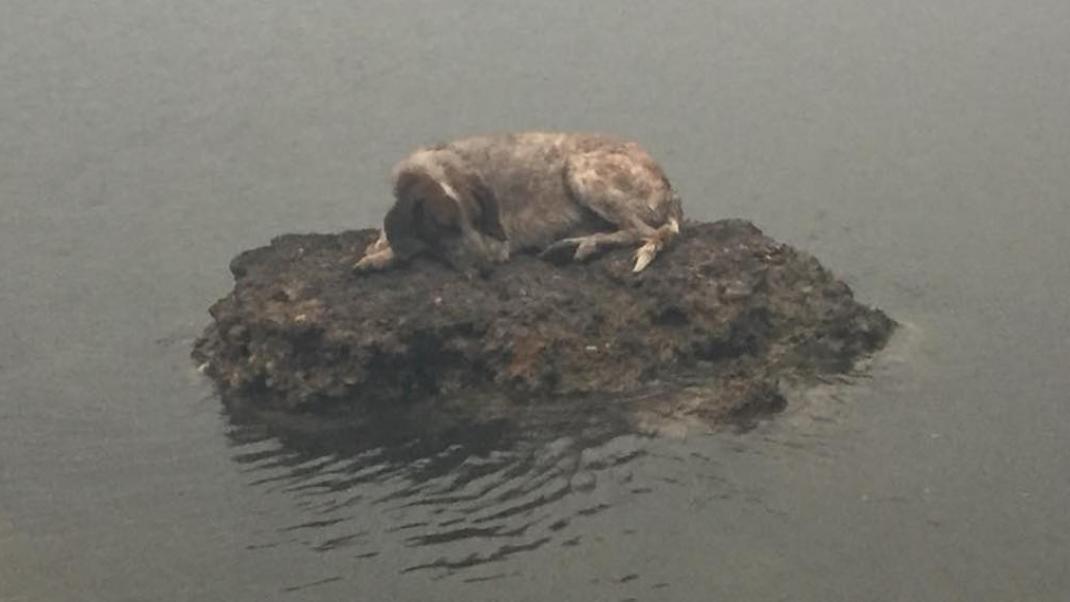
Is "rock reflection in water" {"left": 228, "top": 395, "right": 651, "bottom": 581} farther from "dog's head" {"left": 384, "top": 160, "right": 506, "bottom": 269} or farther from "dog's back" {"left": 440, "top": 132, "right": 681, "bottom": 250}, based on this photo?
"dog's back" {"left": 440, "top": 132, "right": 681, "bottom": 250}

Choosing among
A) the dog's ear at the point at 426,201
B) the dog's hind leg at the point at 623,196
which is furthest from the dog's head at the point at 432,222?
the dog's hind leg at the point at 623,196

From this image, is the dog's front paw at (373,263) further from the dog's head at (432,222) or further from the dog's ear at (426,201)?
the dog's ear at (426,201)

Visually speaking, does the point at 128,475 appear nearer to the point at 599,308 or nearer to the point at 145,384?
the point at 145,384

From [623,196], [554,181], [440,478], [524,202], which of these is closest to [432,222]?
[524,202]

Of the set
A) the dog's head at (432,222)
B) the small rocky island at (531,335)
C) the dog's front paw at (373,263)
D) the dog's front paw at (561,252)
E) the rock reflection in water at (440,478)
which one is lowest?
the rock reflection in water at (440,478)

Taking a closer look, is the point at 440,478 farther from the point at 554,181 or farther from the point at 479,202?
the point at 554,181

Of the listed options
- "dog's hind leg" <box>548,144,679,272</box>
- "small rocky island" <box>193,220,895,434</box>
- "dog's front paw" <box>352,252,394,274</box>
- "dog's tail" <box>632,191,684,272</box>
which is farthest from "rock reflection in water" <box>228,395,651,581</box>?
"dog's hind leg" <box>548,144,679,272</box>

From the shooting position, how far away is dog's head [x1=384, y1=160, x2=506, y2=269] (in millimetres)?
13133

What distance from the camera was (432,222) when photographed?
1320 cm

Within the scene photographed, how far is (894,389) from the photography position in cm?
1336

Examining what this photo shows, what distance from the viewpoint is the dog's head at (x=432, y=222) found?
1313 cm

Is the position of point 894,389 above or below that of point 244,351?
below

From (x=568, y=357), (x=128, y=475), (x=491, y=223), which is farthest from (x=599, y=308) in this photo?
(x=128, y=475)

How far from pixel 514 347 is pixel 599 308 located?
688 millimetres
